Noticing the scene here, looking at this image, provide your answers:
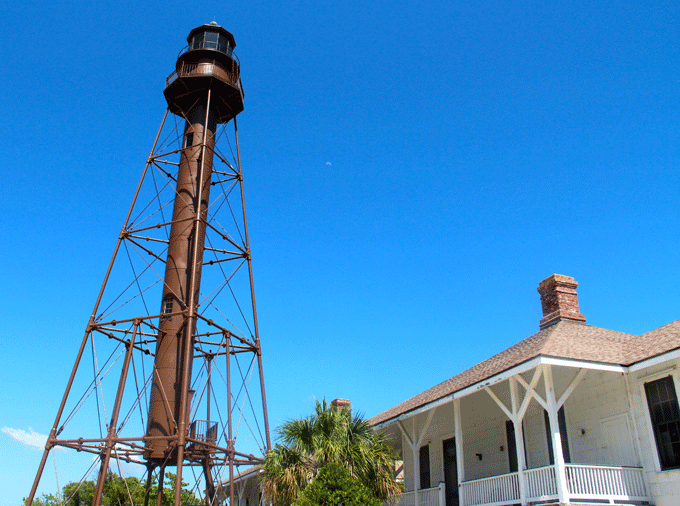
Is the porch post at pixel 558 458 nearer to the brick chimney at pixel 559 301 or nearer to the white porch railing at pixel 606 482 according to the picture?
the white porch railing at pixel 606 482

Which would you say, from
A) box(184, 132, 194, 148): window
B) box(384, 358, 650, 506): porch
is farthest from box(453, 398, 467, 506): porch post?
box(184, 132, 194, 148): window

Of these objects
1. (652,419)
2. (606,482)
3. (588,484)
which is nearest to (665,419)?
(652,419)

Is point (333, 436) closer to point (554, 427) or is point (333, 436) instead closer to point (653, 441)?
point (554, 427)

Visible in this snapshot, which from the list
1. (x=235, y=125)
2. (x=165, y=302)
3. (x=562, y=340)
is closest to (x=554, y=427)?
(x=562, y=340)

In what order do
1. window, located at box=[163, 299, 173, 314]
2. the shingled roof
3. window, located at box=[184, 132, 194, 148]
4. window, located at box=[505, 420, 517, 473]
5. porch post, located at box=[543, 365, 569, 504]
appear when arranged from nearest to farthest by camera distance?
porch post, located at box=[543, 365, 569, 504]
the shingled roof
window, located at box=[505, 420, 517, 473]
window, located at box=[163, 299, 173, 314]
window, located at box=[184, 132, 194, 148]

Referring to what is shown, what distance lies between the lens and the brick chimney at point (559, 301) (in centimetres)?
1920

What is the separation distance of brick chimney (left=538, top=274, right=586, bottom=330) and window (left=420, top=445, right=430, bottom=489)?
569 cm

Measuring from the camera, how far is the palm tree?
49.6ft

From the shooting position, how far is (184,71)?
71.4 ft

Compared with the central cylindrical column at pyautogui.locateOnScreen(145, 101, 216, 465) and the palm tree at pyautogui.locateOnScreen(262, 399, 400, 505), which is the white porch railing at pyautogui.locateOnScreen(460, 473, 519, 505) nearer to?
the palm tree at pyautogui.locateOnScreen(262, 399, 400, 505)

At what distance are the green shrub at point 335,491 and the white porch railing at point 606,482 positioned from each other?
4.13 metres

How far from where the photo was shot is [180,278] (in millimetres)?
19094

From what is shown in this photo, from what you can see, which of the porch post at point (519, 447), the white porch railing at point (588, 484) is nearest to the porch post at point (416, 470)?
the white porch railing at point (588, 484)

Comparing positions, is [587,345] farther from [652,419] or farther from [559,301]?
[559,301]
